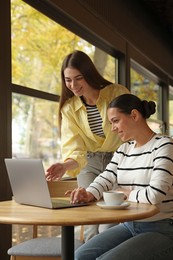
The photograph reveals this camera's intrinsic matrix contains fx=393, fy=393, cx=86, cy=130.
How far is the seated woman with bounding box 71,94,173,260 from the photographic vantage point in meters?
1.45

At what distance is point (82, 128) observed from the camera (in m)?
2.33

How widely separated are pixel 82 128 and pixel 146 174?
2.51 ft

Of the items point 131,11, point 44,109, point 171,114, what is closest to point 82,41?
point 44,109

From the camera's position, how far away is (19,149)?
112 inches

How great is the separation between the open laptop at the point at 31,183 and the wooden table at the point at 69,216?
0.04 metres

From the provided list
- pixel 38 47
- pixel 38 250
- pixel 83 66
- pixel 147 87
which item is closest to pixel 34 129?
pixel 38 47

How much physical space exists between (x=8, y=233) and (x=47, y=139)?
1.39 metres

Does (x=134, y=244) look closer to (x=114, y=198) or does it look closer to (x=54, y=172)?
(x=114, y=198)

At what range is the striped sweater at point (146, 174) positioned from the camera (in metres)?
1.55

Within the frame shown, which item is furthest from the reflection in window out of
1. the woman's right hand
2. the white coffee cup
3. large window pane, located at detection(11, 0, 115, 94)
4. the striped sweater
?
the white coffee cup

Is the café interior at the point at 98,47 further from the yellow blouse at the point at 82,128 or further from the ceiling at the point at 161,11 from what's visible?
the yellow blouse at the point at 82,128

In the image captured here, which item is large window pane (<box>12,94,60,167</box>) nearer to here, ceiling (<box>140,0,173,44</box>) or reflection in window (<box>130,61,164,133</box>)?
reflection in window (<box>130,61,164,133</box>)

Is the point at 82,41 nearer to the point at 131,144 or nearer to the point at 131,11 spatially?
the point at 131,11

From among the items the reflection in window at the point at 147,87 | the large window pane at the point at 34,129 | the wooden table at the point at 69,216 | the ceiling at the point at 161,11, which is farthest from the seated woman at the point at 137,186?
the ceiling at the point at 161,11
